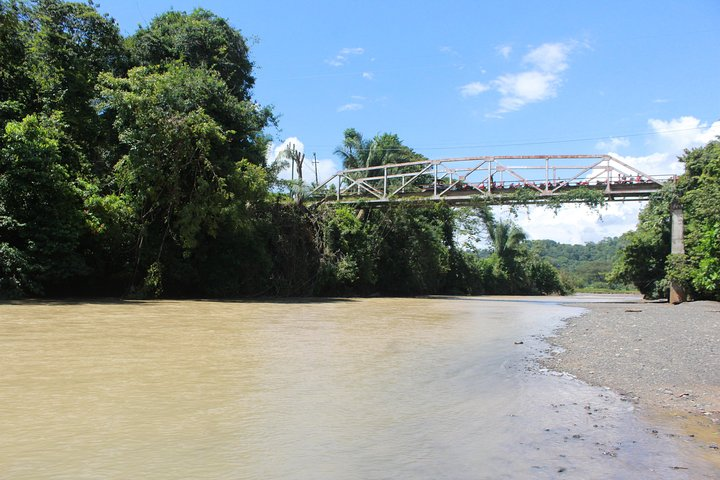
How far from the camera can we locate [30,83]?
63.6 ft

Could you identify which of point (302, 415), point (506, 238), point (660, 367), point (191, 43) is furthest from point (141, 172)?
point (506, 238)

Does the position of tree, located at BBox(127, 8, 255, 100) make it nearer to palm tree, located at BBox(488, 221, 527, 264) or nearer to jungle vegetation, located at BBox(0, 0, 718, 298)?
jungle vegetation, located at BBox(0, 0, 718, 298)

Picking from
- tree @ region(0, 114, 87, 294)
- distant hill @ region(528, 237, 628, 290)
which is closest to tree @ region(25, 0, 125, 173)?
tree @ region(0, 114, 87, 294)

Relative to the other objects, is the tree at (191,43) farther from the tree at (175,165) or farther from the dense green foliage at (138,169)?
the tree at (175,165)

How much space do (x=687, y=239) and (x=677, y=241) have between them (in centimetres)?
65

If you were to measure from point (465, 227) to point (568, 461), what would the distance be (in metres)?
39.2

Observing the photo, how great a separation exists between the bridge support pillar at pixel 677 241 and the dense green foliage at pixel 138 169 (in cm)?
1567

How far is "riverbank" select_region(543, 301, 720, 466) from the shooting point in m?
4.58

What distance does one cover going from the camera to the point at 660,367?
690 centimetres

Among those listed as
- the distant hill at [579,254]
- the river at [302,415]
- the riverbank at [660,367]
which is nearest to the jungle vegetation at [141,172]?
the river at [302,415]

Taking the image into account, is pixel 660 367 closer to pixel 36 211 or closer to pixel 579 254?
pixel 36 211

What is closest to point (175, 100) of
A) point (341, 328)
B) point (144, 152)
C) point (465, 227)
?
point (144, 152)

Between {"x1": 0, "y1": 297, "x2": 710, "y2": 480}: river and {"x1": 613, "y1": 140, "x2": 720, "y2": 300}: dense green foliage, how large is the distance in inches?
635

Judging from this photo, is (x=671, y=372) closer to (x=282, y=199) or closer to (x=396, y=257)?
(x=282, y=199)
